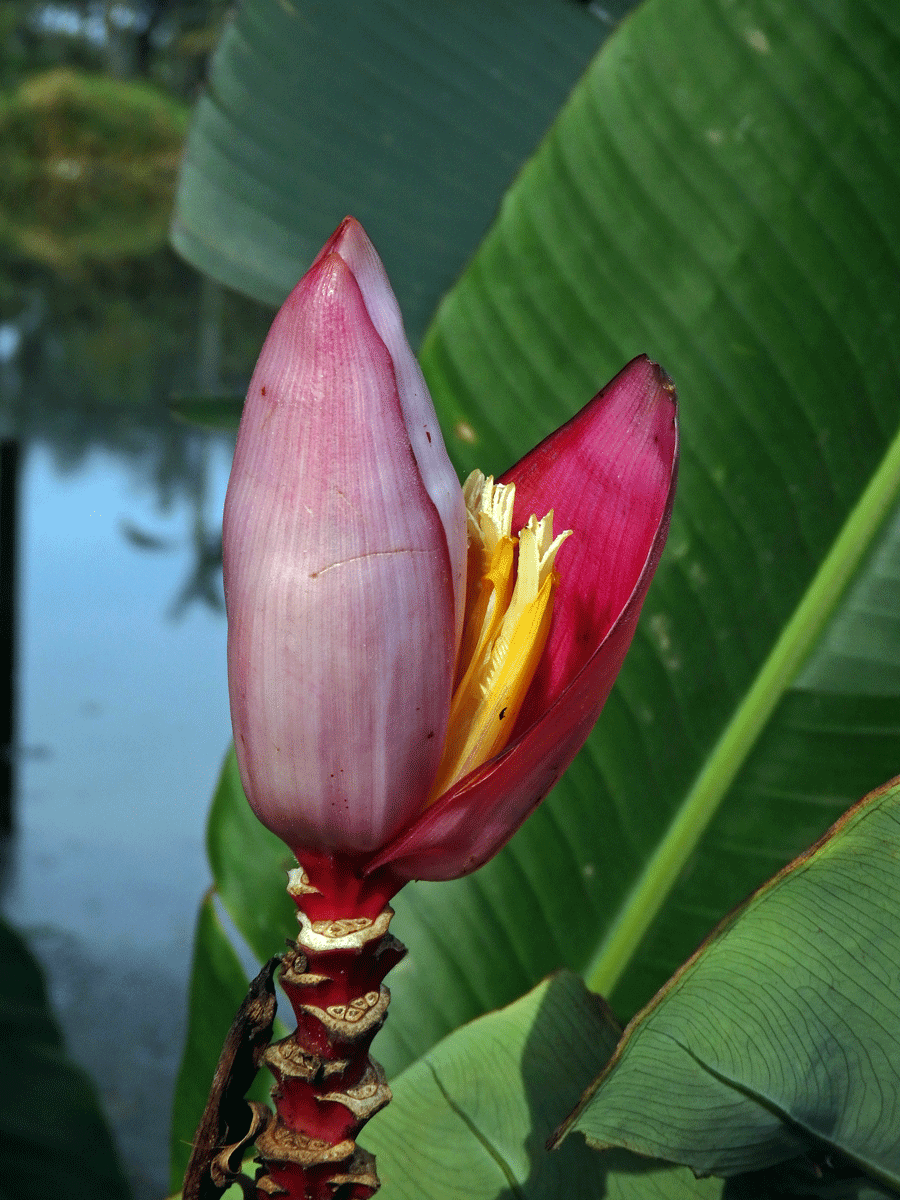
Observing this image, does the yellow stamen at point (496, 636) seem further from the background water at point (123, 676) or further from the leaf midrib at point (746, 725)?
the background water at point (123, 676)

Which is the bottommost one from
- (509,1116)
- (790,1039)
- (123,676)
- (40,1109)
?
(123,676)

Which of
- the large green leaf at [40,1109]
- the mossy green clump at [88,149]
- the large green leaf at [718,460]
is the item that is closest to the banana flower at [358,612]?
the large green leaf at [718,460]

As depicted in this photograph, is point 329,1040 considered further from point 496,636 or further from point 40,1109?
point 40,1109

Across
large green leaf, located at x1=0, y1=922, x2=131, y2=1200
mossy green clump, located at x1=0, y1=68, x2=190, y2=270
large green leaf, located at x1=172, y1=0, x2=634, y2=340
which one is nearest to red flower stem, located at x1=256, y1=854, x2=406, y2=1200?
large green leaf, located at x1=0, y1=922, x2=131, y2=1200

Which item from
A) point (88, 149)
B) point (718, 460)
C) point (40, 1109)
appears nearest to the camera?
point (718, 460)

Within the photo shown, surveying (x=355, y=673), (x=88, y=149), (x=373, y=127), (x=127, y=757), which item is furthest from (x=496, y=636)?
(x=88, y=149)

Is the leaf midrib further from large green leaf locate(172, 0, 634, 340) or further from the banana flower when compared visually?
large green leaf locate(172, 0, 634, 340)
